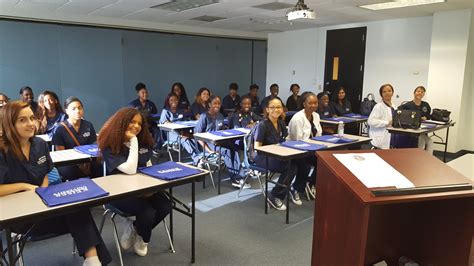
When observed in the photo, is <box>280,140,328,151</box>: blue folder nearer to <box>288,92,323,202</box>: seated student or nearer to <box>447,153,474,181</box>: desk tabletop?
<box>288,92,323,202</box>: seated student

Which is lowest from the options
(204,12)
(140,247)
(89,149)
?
(140,247)

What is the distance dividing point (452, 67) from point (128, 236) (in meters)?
6.17

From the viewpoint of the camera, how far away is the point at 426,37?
22.9 feet

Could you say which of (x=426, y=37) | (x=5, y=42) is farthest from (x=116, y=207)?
(x=426, y=37)

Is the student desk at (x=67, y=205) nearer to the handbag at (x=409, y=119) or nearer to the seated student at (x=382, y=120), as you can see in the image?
the seated student at (x=382, y=120)

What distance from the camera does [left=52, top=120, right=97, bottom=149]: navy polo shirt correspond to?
3.60 meters

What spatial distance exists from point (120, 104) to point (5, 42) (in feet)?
7.99

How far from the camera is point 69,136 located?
363 centimetres

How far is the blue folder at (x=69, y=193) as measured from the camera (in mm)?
1931

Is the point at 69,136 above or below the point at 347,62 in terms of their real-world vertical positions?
below

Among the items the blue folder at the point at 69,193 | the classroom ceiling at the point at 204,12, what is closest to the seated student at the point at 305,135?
the classroom ceiling at the point at 204,12

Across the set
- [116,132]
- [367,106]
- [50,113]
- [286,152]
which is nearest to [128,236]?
[116,132]

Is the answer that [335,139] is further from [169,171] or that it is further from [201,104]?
[201,104]

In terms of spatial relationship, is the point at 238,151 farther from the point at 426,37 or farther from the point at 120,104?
the point at 426,37
